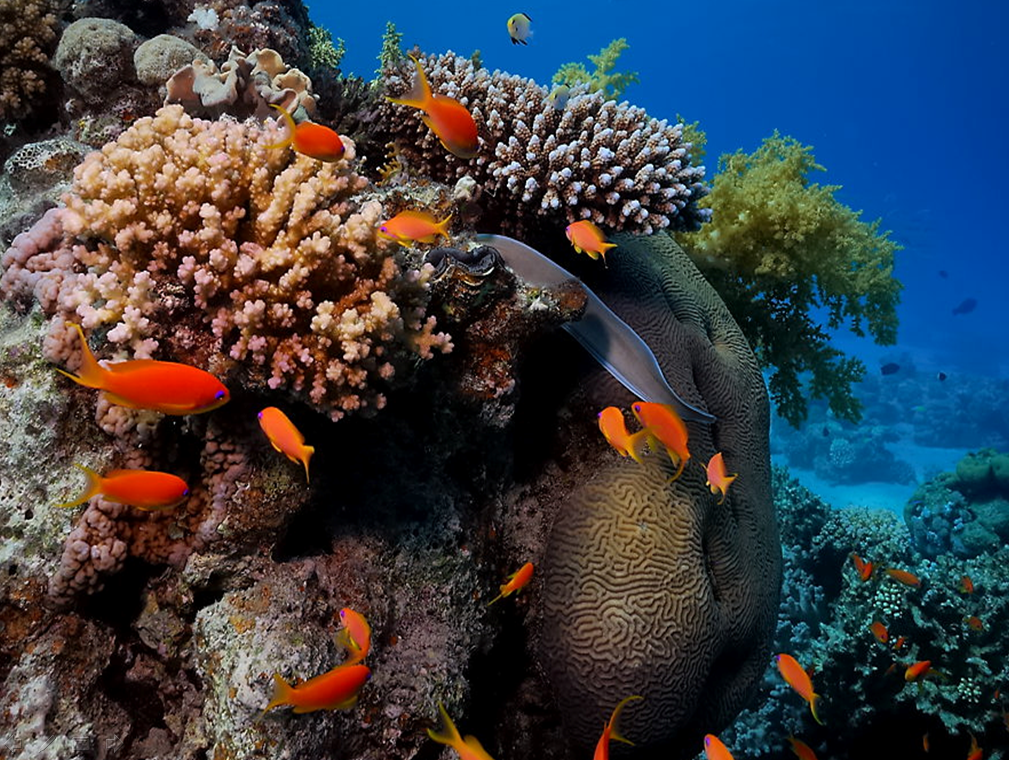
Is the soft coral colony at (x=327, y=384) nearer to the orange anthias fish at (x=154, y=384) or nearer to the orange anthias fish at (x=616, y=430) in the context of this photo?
the orange anthias fish at (x=616, y=430)

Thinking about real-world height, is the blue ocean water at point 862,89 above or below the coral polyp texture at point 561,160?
above

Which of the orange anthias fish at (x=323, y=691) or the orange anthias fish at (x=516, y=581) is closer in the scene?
the orange anthias fish at (x=323, y=691)

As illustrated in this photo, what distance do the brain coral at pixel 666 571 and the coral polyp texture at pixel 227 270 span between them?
1768 millimetres

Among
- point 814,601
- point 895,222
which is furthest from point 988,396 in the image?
point 895,222

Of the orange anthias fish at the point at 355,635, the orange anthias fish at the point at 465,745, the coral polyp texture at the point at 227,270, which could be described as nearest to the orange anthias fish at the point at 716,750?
the orange anthias fish at the point at 465,745

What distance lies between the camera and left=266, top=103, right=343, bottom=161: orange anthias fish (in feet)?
7.92

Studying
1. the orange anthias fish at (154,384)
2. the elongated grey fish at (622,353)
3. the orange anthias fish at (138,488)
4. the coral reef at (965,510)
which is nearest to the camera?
the orange anthias fish at (154,384)

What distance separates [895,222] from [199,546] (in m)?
81.0

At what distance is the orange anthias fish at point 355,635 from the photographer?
2473 mm

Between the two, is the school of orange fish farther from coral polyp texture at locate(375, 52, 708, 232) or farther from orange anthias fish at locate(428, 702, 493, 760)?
coral polyp texture at locate(375, 52, 708, 232)

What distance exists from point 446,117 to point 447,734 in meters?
2.82

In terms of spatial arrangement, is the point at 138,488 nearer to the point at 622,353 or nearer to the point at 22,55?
the point at 622,353

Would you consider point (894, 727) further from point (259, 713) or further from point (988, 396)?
point (988, 396)

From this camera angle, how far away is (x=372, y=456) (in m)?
3.01
